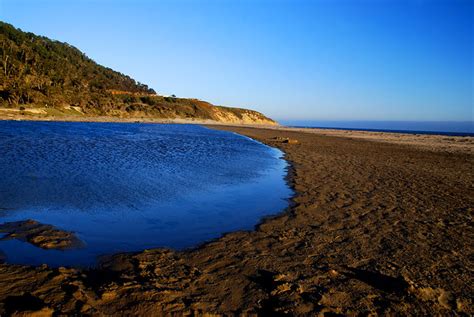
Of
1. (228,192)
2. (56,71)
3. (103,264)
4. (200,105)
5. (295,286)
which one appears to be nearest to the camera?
(295,286)

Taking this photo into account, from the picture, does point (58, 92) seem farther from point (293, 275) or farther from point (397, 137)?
point (293, 275)

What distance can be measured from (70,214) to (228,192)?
512 centimetres

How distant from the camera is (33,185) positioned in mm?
9594

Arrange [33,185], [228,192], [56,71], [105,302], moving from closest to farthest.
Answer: [105,302] < [33,185] < [228,192] < [56,71]

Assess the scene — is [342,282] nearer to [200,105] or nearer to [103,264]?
[103,264]

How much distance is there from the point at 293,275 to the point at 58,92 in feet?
207

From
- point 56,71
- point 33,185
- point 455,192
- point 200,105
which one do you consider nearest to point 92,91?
point 56,71

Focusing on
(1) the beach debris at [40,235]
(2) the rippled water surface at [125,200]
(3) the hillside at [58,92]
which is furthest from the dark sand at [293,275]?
(3) the hillside at [58,92]

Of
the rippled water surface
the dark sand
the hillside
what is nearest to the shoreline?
the hillside

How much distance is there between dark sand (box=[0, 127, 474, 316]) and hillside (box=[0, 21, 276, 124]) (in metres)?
47.9

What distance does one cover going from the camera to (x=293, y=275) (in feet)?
16.6

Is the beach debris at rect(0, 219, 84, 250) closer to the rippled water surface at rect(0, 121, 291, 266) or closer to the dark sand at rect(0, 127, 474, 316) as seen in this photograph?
the rippled water surface at rect(0, 121, 291, 266)

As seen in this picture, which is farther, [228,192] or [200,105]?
[200,105]

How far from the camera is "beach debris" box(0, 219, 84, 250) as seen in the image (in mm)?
5590
